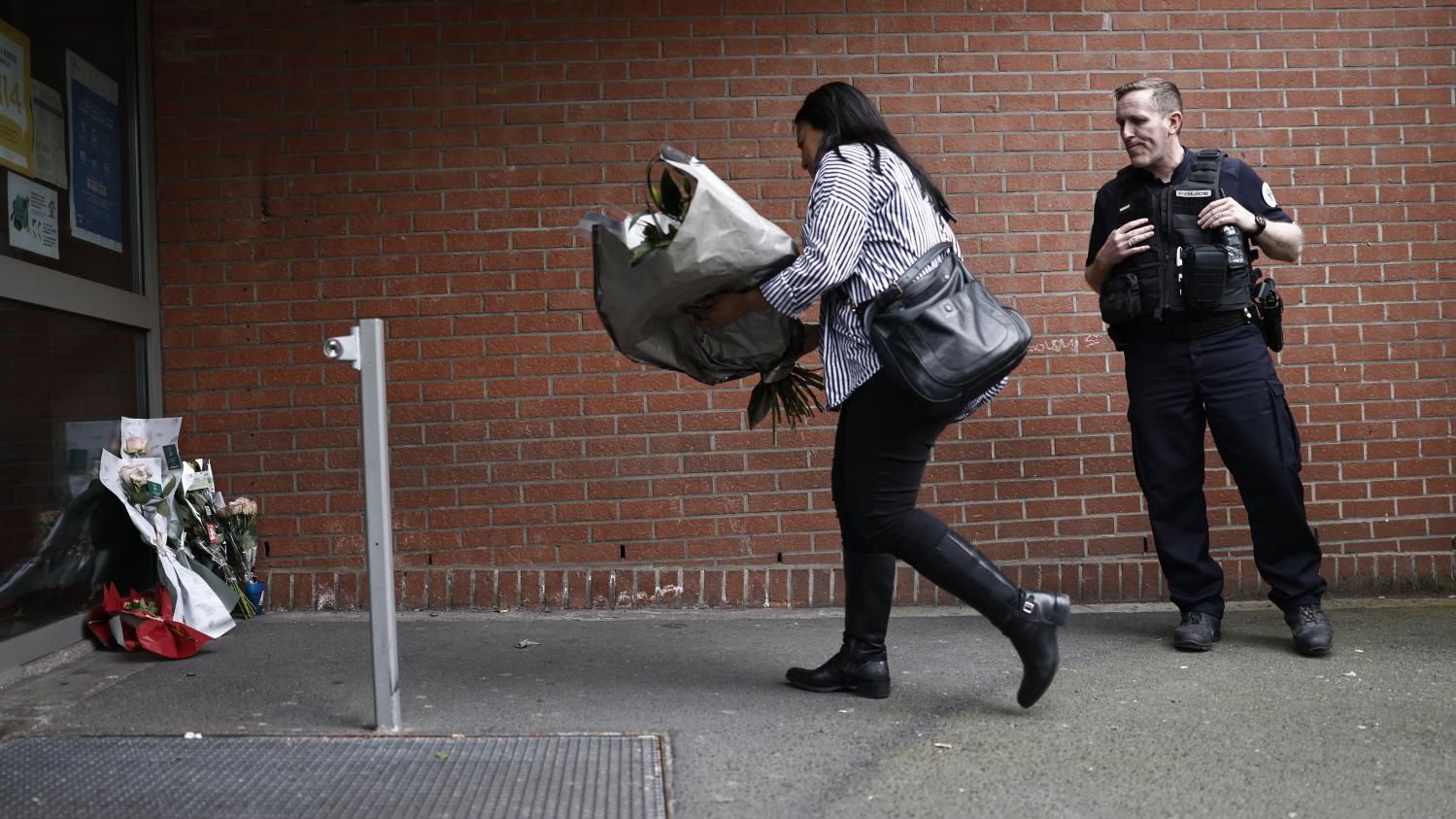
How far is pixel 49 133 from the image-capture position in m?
4.34

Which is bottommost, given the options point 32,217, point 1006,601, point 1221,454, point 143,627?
point 143,627

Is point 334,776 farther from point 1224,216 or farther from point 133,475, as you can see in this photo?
point 1224,216

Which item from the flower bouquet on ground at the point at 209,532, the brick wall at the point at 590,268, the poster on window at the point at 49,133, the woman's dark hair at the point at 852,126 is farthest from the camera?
the brick wall at the point at 590,268

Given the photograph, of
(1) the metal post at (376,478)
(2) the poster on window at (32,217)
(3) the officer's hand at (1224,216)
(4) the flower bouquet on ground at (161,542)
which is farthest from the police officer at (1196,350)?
(2) the poster on window at (32,217)

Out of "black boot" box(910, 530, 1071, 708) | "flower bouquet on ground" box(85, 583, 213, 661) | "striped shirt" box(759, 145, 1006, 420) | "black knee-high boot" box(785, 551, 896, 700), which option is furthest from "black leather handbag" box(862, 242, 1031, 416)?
"flower bouquet on ground" box(85, 583, 213, 661)

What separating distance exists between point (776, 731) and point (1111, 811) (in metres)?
0.90

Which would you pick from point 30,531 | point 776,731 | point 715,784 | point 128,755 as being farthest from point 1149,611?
point 30,531

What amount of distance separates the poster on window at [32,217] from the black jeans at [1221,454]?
12.0ft

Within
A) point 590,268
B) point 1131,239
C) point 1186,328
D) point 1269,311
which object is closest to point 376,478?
point 590,268

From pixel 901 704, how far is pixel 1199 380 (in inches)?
59.7

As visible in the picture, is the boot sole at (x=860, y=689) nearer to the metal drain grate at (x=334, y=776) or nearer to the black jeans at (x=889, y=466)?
the black jeans at (x=889, y=466)

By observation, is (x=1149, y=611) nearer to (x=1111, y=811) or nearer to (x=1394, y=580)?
(x=1394, y=580)

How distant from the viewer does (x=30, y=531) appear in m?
4.08

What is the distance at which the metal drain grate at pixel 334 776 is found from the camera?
2.76 metres
